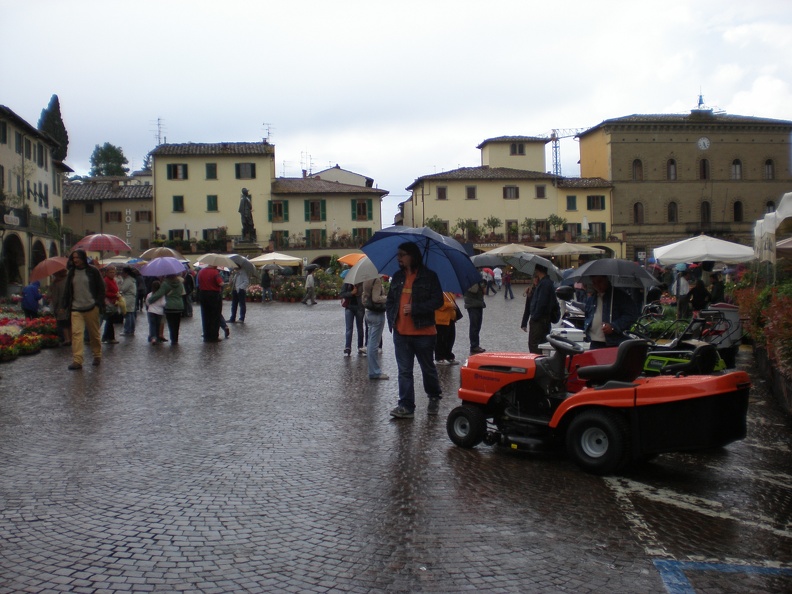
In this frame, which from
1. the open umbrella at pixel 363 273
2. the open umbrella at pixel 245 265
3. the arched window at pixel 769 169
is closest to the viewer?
the open umbrella at pixel 363 273

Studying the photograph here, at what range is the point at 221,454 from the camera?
725 cm

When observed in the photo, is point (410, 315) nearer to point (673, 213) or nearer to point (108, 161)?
point (673, 213)

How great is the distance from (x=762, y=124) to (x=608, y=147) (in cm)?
1479

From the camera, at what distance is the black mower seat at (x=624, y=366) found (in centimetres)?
669

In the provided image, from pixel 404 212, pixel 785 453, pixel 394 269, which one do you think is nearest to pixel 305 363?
pixel 394 269

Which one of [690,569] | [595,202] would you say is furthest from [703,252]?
[595,202]

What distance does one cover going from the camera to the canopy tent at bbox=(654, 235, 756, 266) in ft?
61.9

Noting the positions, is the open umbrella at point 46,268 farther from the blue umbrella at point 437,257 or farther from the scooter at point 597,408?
the scooter at point 597,408

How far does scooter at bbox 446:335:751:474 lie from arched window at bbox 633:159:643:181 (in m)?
71.8

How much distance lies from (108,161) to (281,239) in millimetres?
47068

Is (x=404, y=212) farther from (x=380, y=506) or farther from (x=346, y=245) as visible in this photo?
(x=380, y=506)

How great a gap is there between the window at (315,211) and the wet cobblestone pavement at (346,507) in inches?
2458

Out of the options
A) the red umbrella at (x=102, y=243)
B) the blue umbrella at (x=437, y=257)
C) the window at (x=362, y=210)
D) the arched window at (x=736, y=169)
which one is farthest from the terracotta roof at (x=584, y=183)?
the blue umbrella at (x=437, y=257)

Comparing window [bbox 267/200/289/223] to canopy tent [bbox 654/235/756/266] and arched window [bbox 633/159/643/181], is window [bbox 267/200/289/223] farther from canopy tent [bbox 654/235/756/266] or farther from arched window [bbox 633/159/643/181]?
canopy tent [bbox 654/235/756/266]
